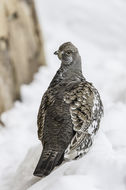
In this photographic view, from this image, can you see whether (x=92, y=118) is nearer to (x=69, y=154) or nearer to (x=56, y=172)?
(x=69, y=154)

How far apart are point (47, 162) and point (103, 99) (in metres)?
4.63

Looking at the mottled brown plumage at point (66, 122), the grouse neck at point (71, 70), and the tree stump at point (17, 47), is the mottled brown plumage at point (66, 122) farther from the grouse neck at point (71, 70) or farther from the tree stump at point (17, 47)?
the tree stump at point (17, 47)

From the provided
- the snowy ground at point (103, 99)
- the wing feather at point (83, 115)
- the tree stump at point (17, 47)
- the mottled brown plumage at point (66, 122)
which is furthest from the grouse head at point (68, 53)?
the tree stump at point (17, 47)

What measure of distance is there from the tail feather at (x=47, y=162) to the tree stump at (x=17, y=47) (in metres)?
4.14

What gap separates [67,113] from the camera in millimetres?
6102

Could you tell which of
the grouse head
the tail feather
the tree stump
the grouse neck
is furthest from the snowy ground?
the grouse head

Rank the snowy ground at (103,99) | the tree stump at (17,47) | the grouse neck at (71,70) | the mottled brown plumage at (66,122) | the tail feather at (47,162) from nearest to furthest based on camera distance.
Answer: the snowy ground at (103,99) < the tail feather at (47,162) < the mottled brown plumage at (66,122) < the grouse neck at (71,70) < the tree stump at (17,47)

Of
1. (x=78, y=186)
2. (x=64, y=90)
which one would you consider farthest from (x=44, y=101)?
(x=78, y=186)

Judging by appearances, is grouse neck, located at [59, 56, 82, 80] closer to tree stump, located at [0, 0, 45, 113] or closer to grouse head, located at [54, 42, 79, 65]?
grouse head, located at [54, 42, 79, 65]

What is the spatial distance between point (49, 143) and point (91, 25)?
9.69 meters

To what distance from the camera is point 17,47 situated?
11.1m

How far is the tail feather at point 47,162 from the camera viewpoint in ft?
18.5

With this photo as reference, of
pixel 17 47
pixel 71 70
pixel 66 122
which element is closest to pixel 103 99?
pixel 17 47

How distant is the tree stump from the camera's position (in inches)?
406
